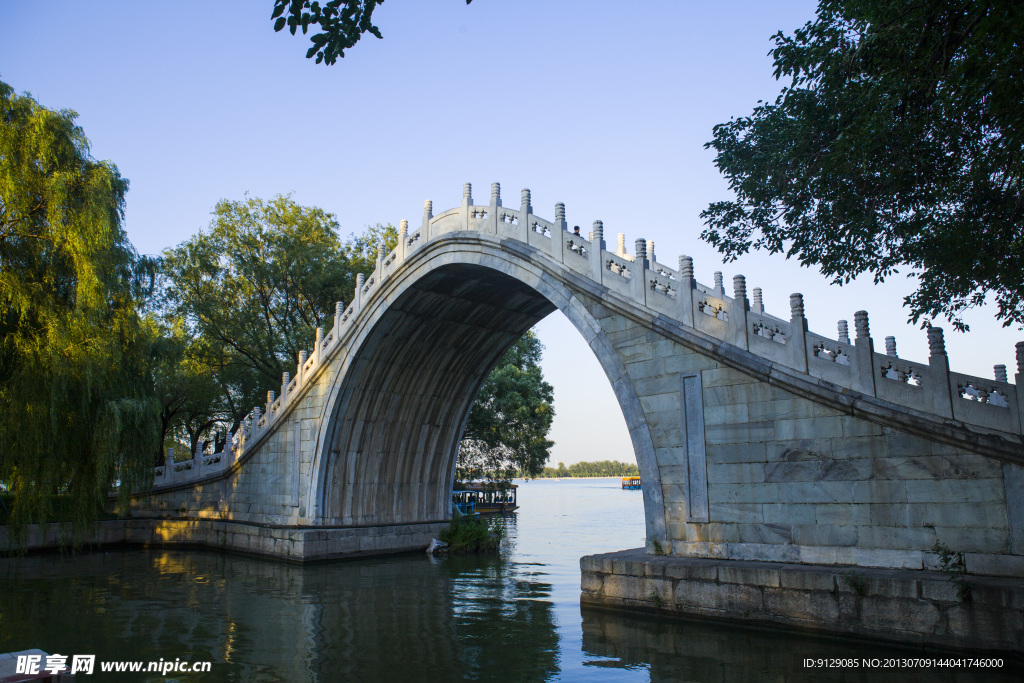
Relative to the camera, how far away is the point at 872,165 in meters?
10.9

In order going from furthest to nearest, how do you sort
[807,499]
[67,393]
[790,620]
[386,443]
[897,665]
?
[386,443] → [67,393] → [807,499] → [790,620] → [897,665]

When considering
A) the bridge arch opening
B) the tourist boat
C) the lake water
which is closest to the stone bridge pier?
the bridge arch opening

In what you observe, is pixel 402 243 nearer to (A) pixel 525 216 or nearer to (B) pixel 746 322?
(A) pixel 525 216

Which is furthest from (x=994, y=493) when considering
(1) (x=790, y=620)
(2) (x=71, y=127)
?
(2) (x=71, y=127)

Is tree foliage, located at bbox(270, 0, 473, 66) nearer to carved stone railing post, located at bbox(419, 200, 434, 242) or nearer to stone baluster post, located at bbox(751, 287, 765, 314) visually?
stone baluster post, located at bbox(751, 287, 765, 314)

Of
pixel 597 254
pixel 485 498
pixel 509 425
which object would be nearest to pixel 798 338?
pixel 597 254

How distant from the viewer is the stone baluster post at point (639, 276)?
1335 cm

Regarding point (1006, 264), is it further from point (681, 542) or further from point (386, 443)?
point (386, 443)

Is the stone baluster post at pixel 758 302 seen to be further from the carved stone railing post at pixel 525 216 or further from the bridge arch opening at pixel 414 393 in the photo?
the bridge arch opening at pixel 414 393

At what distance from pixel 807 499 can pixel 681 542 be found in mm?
2278

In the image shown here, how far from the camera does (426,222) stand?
63.6 ft

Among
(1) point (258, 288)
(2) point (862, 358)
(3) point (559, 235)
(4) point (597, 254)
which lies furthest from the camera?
(1) point (258, 288)

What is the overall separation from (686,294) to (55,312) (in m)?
12.3

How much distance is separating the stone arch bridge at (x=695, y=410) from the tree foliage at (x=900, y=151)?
1.68 meters
